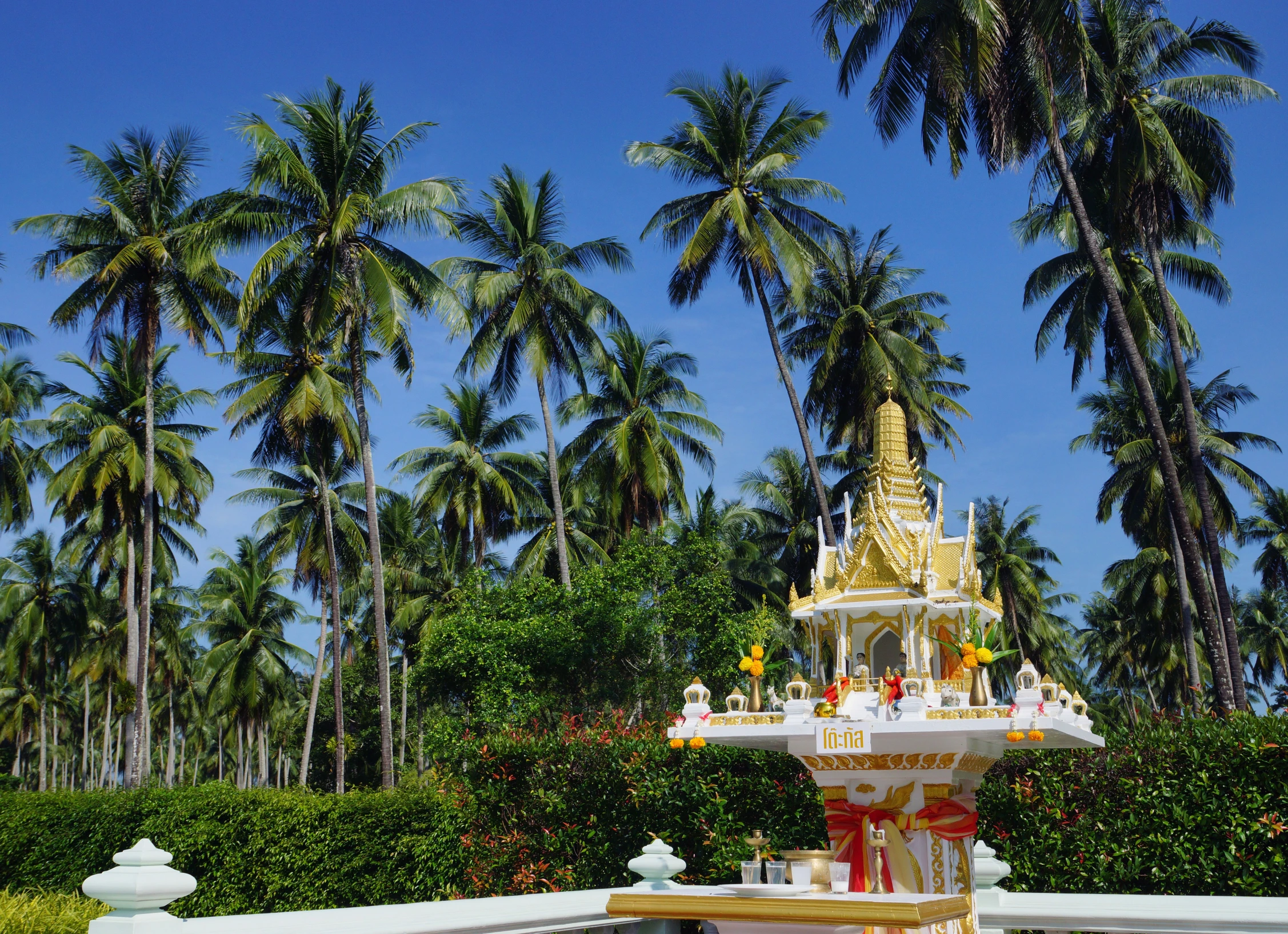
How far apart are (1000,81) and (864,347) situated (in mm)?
13486

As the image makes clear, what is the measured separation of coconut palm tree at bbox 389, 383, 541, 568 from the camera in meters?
37.8

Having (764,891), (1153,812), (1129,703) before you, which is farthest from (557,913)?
(1129,703)

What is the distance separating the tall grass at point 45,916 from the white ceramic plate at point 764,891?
5.14 meters

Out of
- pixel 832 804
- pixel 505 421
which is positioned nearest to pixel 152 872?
pixel 832 804

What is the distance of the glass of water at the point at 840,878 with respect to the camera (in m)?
6.42

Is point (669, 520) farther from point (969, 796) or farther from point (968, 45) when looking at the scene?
point (969, 796)

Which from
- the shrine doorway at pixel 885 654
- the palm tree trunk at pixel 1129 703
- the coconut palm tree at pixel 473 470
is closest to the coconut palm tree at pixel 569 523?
the coconut palm tree at pixel 473 470

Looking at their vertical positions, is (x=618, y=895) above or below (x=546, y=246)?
below

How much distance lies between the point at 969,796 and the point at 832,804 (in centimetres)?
100

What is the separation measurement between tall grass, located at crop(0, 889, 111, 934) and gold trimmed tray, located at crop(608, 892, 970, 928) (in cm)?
458

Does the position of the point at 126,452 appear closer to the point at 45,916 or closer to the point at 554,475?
the point at 554,475

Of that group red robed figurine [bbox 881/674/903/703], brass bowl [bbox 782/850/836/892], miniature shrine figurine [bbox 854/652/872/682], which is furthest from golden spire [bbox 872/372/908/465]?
brass bowl [bbox 782/850/836/892]

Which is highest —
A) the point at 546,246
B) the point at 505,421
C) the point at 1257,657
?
the point at 546,246

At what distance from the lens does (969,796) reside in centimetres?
749
